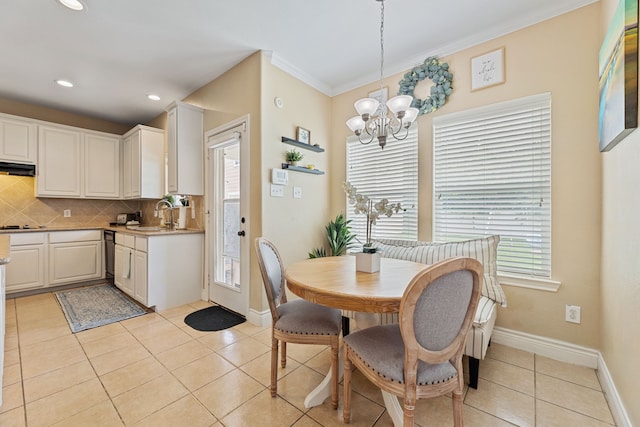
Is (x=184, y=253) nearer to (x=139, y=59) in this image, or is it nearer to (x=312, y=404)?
Result: (x=139, y=59)

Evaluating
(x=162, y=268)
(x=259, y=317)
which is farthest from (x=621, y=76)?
(x=162, y=268)

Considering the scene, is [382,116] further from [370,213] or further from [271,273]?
[271,273]

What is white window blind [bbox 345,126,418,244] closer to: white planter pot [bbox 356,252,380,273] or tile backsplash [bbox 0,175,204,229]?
white planter pot [bbox 356,252,380,273]

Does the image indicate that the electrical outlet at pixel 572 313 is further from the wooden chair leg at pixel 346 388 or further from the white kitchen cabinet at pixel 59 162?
the white kitchen cabinet at pixel 59 162

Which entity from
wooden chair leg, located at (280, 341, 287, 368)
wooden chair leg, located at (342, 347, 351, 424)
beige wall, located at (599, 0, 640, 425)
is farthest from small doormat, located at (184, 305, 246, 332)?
beige wall, located at (599, 0, 640, 425)

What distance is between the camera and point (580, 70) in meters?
2.01

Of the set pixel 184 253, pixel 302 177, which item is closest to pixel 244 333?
pixel 184 253

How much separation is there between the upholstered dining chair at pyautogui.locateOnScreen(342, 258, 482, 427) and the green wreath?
7.02ft

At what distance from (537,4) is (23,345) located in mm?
5074

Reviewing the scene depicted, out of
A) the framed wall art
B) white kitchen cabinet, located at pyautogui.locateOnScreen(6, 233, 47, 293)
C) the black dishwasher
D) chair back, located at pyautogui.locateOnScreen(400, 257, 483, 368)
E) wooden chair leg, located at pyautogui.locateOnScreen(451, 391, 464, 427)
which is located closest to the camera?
chair back, located at pyautogui.locateOnScreen(400, 257, 483, 368)

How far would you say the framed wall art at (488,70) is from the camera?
2348 mm

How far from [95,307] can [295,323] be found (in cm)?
298

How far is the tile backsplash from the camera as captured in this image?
3.75m

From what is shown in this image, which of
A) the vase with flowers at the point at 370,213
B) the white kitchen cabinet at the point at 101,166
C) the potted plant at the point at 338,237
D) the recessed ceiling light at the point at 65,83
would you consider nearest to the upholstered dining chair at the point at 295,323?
the vase with flowers at the point at 370,213
